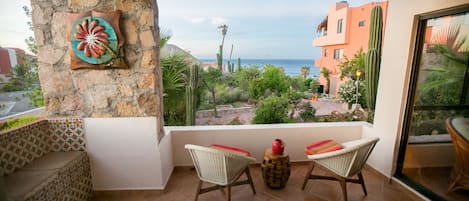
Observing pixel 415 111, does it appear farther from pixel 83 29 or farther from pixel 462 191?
pixel 83 29

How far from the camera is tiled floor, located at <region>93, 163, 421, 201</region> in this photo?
2.15 meters

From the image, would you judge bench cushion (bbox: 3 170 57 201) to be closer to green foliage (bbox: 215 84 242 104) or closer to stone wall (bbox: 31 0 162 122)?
stone wall (bbox: 31 0 162 122)

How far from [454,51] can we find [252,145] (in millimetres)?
2310

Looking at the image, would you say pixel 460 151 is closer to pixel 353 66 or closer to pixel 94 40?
pixel 94 40

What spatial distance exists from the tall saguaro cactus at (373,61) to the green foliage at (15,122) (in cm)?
490

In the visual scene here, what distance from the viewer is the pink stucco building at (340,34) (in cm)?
1017

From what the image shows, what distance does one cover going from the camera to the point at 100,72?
2084mm

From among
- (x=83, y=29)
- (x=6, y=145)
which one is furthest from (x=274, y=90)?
(x=6, y=145)

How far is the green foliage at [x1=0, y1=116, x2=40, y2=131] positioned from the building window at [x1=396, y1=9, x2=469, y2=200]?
12.9 feet

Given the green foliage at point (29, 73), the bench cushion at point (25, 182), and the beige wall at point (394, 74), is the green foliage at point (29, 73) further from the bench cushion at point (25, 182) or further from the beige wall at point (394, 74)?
the beige wall at point (394, 74)

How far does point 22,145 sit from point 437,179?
13.3 ft

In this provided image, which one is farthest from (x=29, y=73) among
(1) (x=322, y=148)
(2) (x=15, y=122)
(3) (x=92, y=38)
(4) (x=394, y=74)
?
(4) (x=394, y=74)

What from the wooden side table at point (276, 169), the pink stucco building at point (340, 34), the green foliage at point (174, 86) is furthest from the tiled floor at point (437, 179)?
the pink stucco building at point (340, 34)

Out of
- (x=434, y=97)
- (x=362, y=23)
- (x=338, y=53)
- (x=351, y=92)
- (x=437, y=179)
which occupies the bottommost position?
(x=437, y=179)
